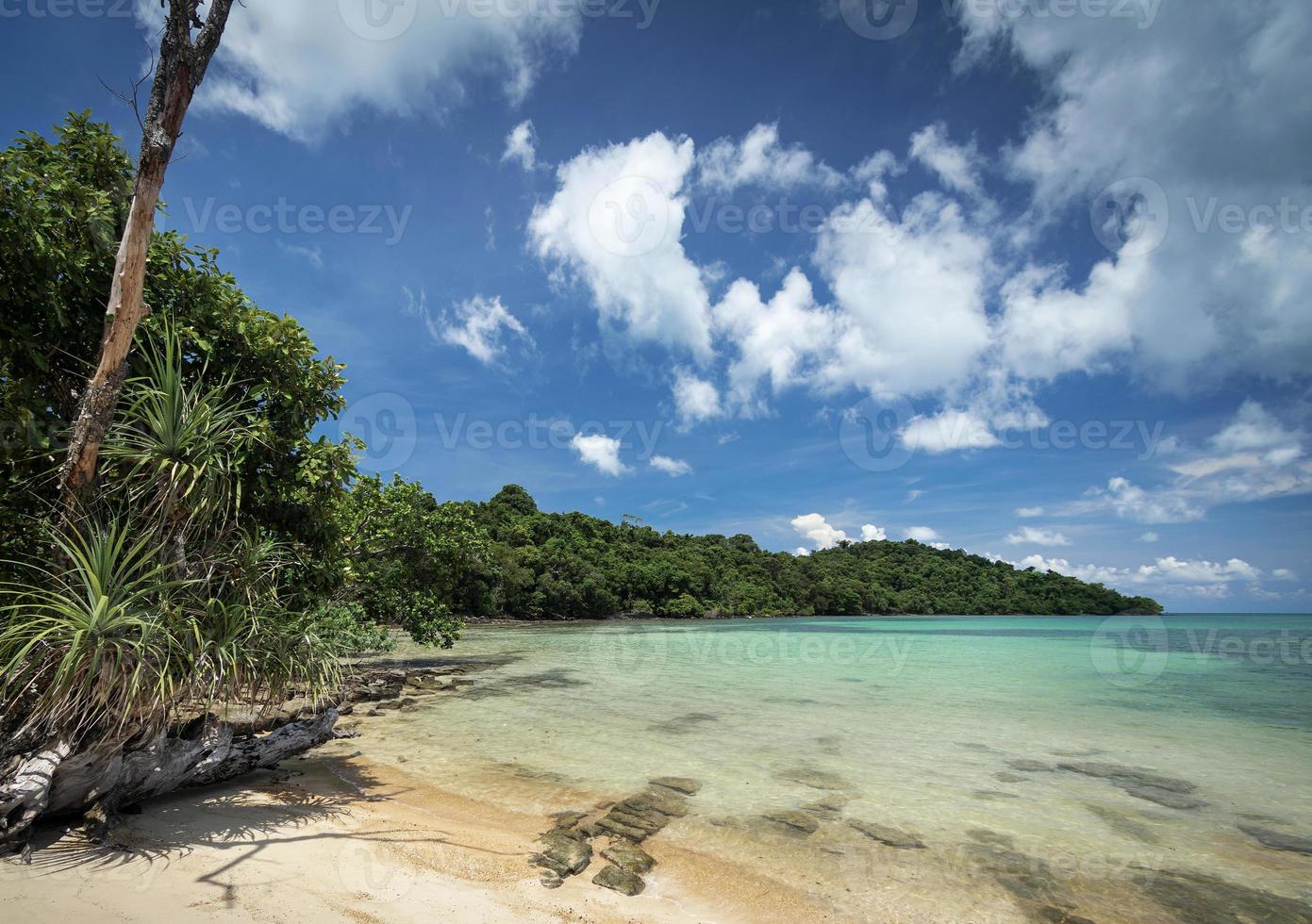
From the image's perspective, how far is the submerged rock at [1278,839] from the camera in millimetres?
7039

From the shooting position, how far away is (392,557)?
65.6ft

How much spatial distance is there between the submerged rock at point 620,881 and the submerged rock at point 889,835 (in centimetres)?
306

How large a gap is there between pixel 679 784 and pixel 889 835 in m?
2.86

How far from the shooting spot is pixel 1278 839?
288 inches

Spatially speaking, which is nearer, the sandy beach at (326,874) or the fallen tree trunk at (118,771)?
the sandy beach at (326,874)

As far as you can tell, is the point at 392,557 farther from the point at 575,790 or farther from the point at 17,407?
the point at 17,407
